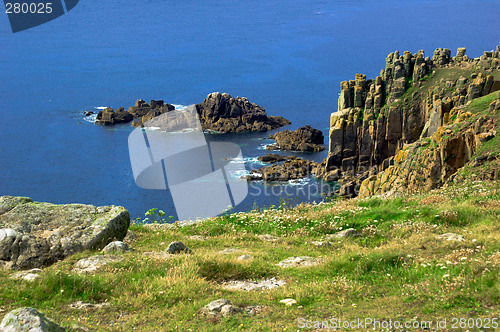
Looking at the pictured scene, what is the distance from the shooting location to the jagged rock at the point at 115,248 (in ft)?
51.1

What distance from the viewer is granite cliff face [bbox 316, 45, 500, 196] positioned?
→ 3895 inches

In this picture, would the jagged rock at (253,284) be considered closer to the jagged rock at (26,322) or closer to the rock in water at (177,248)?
the rock in water at (177,248)

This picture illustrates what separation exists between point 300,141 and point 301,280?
107 m

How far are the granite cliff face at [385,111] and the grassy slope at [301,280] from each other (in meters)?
77.9

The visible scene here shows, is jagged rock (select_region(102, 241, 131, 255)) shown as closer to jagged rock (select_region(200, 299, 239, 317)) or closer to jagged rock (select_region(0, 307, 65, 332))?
jagged rock (select_region(200, 299, 239, 317))

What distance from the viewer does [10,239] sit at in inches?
597

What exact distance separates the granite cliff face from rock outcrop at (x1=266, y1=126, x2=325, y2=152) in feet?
40.9

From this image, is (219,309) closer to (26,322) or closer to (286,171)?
(26,322)

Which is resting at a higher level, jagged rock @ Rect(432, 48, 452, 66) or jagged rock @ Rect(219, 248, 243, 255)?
jagged rock @ Rect(219, 248, 243, 255)

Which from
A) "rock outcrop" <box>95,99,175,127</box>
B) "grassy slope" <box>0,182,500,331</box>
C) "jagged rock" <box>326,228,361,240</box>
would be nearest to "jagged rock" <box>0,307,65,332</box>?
"grassy slope" <box>0,182,500,331</box>

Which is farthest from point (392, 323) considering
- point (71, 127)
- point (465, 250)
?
point (71, 127)

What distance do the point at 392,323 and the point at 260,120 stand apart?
5166 inches

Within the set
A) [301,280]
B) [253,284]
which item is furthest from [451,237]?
[253,284]

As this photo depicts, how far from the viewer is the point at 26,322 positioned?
9305 millimetres
